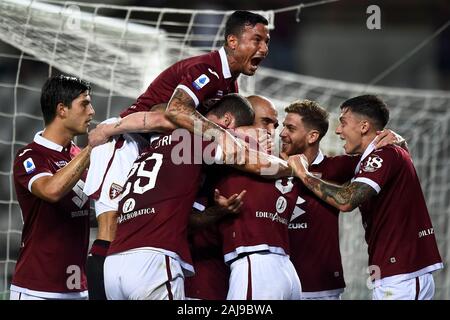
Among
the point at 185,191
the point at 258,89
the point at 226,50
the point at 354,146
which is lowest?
the point at 185,191

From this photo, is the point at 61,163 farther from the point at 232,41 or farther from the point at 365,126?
the point at 365,126

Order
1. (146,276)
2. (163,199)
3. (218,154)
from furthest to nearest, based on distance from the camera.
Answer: (218,154), (163,199), (146,276)

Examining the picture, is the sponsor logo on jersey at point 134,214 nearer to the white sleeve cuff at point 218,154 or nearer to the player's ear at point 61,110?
the white sleeve cuff at point 218,154

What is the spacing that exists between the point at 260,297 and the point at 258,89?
5695mm

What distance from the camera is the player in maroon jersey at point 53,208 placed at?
15.8 ft

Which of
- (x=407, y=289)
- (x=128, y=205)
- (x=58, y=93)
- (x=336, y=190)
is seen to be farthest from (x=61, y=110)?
(x=407, y=289)

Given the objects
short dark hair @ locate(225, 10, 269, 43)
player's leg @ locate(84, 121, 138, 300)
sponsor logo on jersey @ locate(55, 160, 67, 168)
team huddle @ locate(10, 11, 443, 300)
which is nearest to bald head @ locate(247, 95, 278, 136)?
team huddle @ locate(10, 11, 443, 300)

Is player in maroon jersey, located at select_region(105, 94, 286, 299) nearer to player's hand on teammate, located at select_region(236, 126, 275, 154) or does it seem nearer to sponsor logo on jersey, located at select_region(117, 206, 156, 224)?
sponsor logo on jersey, located at select_region(117, 206, 156, 224)

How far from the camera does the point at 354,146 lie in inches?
199

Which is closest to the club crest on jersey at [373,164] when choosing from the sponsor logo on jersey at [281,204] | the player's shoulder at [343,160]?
the player's shoulder at [343,160]

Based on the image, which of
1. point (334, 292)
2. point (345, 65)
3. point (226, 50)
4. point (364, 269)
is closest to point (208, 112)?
point (226, 50)

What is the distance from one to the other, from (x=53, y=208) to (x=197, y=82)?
3.97 feet

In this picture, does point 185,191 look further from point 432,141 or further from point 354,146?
point 432,141

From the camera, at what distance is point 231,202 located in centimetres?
429
